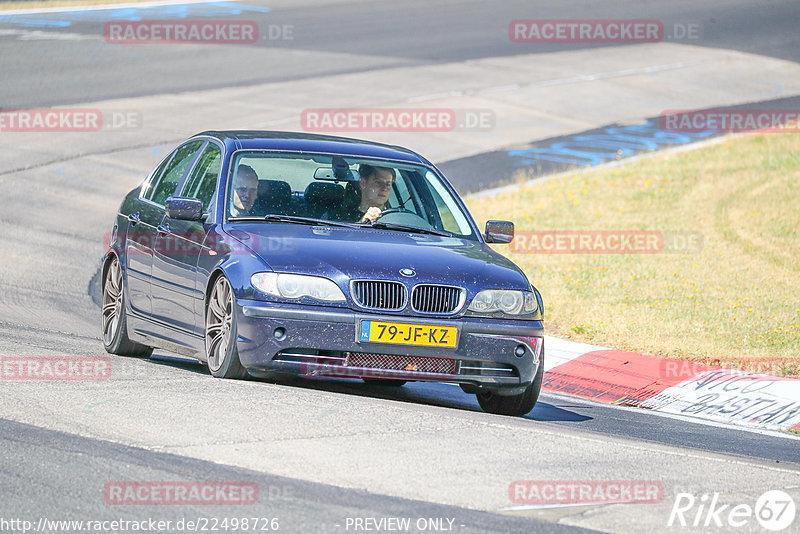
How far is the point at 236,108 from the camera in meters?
24.9

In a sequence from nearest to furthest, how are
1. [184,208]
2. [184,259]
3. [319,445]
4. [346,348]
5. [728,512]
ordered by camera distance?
[728,512], [319,445], [346,348], [184,208], [184,259]

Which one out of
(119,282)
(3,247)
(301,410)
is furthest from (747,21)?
(301,410)

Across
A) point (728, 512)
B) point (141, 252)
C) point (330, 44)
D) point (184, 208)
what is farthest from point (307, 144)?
point (330, 44)

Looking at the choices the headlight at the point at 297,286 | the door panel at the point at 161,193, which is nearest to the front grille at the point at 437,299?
the headlight at the point at 297,286

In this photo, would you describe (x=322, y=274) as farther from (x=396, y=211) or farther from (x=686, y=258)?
(x=686, y=258)

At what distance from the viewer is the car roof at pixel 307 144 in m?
9.12

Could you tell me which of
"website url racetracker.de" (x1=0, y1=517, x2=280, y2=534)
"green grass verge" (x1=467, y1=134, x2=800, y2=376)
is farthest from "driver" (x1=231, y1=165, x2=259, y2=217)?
"green grass verge" (x1=467, y1=134, x2=800, y2=376)

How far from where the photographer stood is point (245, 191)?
880cm

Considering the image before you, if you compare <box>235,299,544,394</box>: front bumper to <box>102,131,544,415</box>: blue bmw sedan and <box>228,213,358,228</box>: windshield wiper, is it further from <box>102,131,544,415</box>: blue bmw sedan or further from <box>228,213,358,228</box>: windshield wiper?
<box>228,213,358,228</box>: windshield wiper

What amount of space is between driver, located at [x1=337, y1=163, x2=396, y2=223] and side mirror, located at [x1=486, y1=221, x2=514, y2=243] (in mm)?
748

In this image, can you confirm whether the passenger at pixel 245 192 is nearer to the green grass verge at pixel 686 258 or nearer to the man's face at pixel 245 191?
the man's face at pixel 245 191

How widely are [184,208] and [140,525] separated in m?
3.67

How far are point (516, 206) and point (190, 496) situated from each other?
14.5 metres

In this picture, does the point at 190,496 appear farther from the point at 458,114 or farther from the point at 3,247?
the point at 458,114
